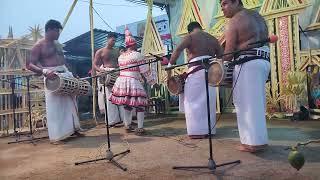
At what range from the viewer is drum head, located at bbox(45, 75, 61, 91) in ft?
18.8

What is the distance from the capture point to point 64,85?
5.75 meters

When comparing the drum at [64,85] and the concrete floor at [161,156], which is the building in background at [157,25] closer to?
the drum at [64,85]

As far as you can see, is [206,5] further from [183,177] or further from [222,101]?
[183,177]

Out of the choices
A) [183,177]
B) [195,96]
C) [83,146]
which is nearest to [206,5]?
[195,96]

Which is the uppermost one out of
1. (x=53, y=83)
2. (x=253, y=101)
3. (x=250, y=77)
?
(x=53, y=83)

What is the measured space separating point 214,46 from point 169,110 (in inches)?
180

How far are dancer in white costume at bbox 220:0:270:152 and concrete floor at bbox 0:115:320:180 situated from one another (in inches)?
9.1

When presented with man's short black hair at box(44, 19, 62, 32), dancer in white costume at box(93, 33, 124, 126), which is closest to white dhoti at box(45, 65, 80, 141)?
man's short black hair at box(44, 19, 62, 32)

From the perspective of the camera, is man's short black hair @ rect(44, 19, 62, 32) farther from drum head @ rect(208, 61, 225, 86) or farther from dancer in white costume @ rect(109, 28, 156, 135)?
drum head @ rect(208, 61, 225, 86)

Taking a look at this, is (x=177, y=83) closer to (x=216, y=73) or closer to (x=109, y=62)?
(x=216, y=73)

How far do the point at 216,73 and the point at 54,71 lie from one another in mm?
2970

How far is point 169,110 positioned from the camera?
31.9 feet

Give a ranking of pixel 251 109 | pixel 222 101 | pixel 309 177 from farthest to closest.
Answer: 1. pixel 222 101
2. pixel 251 109
3. pixel 309 177

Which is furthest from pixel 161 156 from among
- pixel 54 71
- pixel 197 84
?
pixel 54 71
